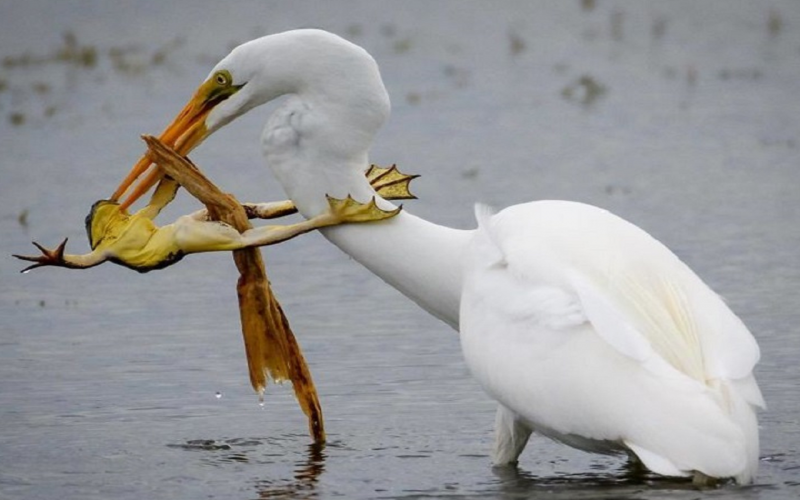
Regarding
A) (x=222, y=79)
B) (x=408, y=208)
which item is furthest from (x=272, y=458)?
(x=408, y=208)

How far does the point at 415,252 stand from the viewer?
7797 mm

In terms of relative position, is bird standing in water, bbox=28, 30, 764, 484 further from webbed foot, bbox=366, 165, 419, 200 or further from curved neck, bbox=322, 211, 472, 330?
webbed foot, bbox=366, 165, 419, 200

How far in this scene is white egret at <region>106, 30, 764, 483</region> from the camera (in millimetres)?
6738

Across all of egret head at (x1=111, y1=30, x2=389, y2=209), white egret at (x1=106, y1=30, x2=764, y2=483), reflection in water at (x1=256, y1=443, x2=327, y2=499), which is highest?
egret head at (x1=111, y1=30, x2=389, y2=209)

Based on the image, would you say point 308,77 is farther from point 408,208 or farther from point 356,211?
point 408,208

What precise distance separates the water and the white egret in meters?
0.36

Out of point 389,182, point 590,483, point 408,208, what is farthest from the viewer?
point 408,208

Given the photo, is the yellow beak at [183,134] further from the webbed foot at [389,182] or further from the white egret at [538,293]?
the webbed foot at [389,182]

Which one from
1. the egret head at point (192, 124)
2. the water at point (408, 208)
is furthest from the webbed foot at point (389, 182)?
the water at point (408, 208)

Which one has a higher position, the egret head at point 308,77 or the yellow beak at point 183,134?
the egret head at point 308,77

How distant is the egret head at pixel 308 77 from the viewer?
25.0 feet

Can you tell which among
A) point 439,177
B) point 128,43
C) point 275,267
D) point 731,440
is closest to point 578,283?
point 731,440

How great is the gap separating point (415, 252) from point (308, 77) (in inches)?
33.0

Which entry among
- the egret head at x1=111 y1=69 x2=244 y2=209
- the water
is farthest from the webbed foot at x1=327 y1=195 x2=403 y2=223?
the water
